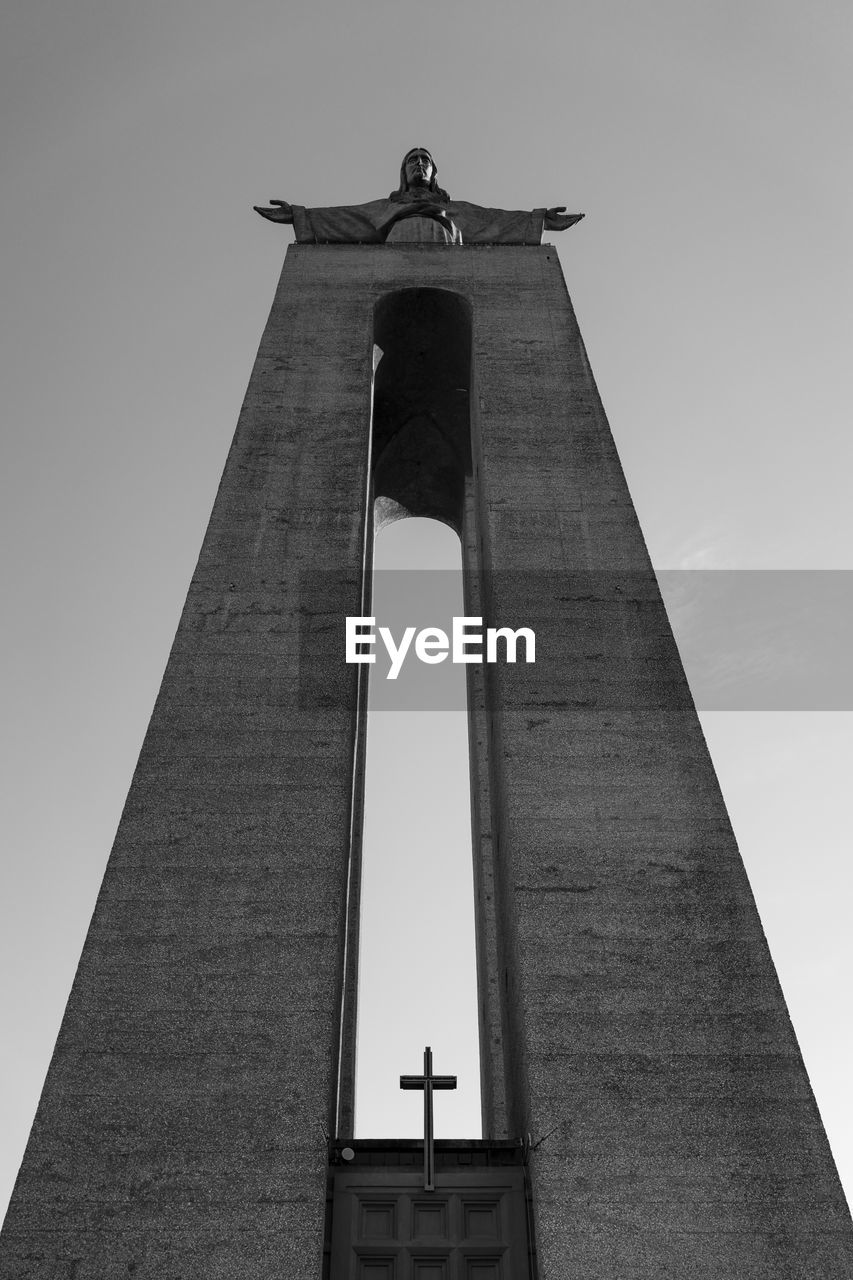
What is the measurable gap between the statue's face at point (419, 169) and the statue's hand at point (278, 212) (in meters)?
2.50

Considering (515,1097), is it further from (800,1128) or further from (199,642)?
(199,642)

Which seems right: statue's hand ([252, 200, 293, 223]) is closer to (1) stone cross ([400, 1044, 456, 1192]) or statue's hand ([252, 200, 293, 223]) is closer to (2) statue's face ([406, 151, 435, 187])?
(2) statue's face ([406, 151, 435, 187])

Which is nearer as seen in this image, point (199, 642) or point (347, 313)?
point (199, 642)

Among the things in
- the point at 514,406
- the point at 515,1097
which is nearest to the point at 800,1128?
the point at 515,1097

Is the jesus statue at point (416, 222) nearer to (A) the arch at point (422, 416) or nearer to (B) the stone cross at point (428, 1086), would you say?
(A) the arch at point (422, 416)

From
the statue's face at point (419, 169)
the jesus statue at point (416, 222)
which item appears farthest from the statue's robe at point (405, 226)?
the statue's face at point (419, 169)

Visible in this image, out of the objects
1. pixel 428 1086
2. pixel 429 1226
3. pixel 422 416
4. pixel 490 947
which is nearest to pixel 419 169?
pixel 422 416

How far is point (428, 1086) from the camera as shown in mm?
8344

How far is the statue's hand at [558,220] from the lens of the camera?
18172mm

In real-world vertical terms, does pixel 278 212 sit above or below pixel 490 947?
above

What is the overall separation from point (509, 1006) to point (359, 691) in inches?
127

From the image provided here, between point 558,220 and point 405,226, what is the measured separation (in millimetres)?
2607

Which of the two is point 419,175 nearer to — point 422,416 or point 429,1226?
point 422,416

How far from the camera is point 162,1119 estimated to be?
7465 mm
